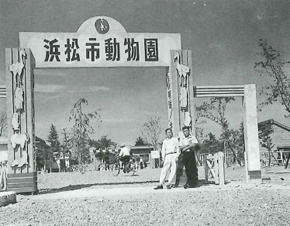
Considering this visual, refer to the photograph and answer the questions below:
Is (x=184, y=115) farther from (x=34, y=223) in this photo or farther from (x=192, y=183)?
(x=34, y=223)

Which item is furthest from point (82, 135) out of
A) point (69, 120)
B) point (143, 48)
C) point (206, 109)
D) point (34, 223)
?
point (34, 223)

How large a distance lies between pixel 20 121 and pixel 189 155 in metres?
4.04

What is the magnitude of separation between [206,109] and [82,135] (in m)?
7.43

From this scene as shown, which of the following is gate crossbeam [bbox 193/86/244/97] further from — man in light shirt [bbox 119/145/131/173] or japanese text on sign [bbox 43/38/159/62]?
man in light shirt [bbox 119/145/131/173]

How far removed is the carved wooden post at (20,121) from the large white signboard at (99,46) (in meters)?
0.42

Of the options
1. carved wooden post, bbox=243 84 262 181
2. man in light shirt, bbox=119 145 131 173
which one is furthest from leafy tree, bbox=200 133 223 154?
carved wooden post, bbox=243 84 262 181

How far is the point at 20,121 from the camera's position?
1042 cm

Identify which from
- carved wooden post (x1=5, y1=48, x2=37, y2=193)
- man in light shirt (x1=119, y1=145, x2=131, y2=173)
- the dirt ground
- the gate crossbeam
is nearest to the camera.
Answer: the dirt ground

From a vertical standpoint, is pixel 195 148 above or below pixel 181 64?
below

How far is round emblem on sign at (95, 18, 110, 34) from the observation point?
11.0m

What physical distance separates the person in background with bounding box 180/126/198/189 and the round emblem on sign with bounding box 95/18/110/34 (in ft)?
10.2

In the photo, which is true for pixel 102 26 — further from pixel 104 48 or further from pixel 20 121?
pixel 20 121

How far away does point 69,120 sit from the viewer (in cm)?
2336

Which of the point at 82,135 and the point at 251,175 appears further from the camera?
the point at 82,135
